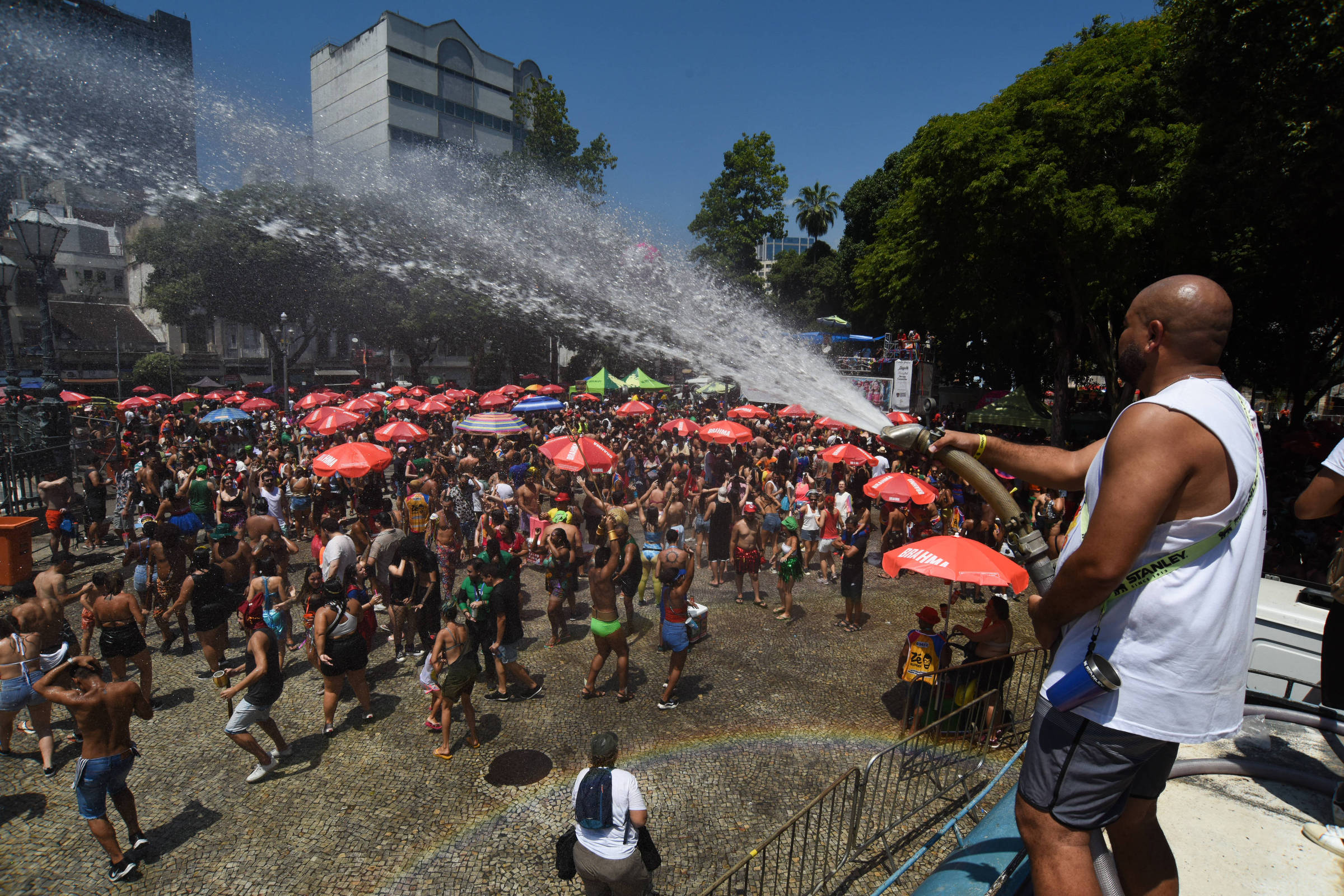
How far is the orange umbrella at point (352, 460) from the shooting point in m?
10.9

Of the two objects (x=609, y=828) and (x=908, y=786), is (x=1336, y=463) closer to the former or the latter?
(x=908, y=786)

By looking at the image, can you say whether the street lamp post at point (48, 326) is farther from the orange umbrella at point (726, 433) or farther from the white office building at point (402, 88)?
the white office building at point (402, 88)

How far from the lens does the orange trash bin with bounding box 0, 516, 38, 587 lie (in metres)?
8.86

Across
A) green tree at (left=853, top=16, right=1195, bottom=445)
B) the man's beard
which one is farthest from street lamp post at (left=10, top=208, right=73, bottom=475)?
green tree at (left=853, top=16, right=1195, bottom=445)

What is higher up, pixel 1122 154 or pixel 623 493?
pixel 1122 154

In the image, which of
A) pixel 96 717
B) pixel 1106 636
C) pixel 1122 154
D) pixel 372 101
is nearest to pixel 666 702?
pixel 96 717

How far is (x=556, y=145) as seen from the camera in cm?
4491

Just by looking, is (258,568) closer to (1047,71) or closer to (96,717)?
(96,717)

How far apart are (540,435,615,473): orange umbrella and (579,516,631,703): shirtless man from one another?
386 centimetres

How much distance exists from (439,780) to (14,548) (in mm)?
7666

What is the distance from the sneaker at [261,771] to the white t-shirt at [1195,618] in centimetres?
672

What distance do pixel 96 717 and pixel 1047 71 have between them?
22.9 metres

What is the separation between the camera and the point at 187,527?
9.69 metres

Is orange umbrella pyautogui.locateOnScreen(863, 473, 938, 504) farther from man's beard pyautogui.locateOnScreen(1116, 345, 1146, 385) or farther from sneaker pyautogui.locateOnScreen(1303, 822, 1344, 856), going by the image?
man's beard pyautogui.locateOnScreen(1116, 345, 1146, 385)
